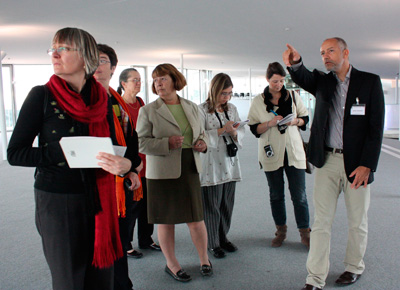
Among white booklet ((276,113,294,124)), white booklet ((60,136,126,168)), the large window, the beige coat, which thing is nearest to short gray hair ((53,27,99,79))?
white booklet ((60,136,126,168))

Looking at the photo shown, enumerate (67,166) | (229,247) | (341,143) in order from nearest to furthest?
(67,166), (341,143), (229,247)

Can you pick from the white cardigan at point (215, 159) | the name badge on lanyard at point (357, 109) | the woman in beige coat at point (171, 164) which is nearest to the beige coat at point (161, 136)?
the woman in beige coat at point (171, 164)

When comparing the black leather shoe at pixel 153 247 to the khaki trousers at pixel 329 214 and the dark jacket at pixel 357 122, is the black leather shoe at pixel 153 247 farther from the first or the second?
the dark jacket at pixel 357 122

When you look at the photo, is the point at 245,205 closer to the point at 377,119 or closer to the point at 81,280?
the point at 377,119

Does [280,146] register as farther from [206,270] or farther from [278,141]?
[206,270]

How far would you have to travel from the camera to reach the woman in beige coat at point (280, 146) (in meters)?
3.31

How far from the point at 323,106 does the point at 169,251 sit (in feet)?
5.31

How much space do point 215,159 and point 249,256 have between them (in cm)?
92

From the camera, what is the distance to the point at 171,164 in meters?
2.69

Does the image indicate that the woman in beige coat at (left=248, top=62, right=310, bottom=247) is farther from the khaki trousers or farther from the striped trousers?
the khaki trousers

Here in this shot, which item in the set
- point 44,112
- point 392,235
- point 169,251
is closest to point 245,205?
point 392,235

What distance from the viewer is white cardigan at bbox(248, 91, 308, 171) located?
329 cm

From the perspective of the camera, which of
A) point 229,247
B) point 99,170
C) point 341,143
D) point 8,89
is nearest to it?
point 99,170

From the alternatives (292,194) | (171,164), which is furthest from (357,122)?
(171,164)
